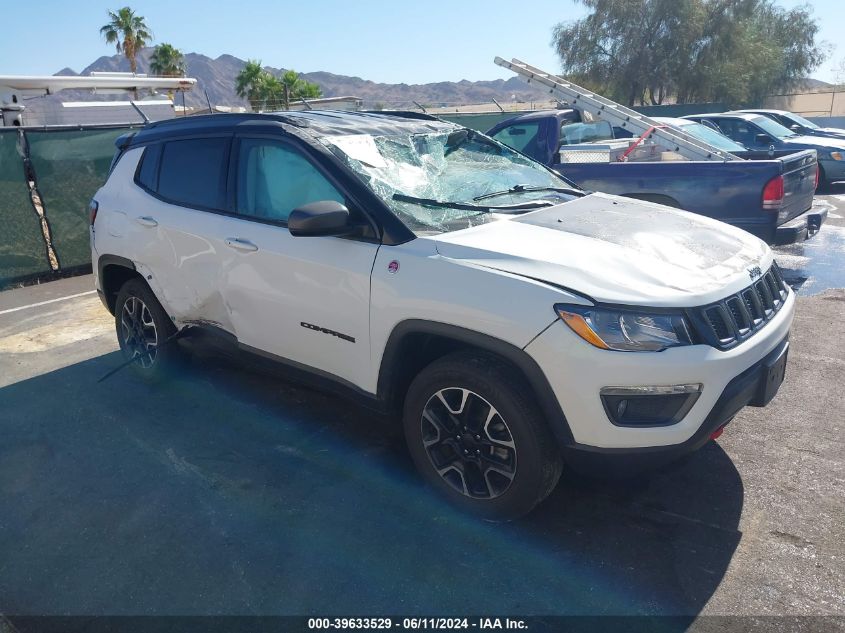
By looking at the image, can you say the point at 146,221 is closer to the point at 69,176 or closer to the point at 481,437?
the point at 481,437

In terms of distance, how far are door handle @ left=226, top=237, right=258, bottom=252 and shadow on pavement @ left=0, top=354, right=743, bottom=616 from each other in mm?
1132

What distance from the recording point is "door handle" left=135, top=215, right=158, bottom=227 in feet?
14.8

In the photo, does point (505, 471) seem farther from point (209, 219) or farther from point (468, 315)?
point (209, 219)

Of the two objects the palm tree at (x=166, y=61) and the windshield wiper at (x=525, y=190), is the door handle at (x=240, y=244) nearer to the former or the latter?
the windshield wiper at (x=525, y=190)

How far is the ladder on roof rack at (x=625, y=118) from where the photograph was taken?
780 cm

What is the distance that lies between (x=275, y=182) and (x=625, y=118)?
18.8 feet

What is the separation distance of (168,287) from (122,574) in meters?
2.09

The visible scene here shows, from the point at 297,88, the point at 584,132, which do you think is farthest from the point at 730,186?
the point at 297,88

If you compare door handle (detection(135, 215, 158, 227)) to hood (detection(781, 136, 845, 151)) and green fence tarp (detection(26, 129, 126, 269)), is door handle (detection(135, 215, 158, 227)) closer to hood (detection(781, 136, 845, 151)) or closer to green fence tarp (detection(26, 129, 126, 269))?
green fence tarp (detection(26, 129, 126, 269))

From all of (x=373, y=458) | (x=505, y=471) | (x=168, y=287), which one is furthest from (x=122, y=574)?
(x=168, y=287)

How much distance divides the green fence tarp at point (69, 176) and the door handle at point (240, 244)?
19.9 feet

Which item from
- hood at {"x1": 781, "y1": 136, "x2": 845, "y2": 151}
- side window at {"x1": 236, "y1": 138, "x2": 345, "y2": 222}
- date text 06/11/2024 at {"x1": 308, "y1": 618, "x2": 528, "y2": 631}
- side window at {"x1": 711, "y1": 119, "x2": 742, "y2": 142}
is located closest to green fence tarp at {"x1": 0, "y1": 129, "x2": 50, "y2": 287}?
side window at {"x1": 236, "y1": 138, "x2": 345, "y2": 222}

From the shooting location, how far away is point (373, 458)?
151 inches

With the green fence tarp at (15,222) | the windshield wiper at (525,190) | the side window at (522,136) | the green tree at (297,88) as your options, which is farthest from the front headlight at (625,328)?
the green tree at (297,88)
